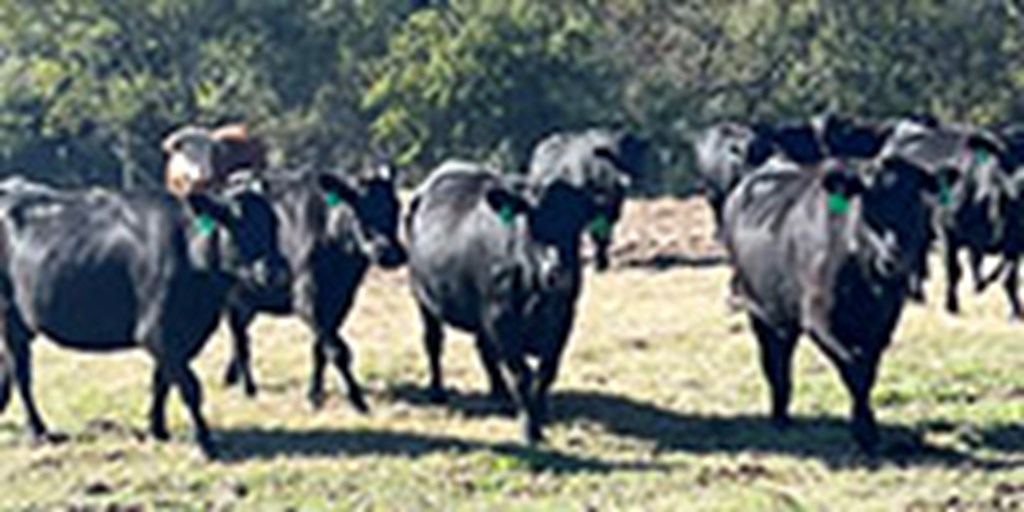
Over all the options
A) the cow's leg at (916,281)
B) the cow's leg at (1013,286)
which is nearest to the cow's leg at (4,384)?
the cow's leg at (916,281)

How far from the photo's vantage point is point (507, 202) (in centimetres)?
1248

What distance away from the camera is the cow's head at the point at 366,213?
1360cm

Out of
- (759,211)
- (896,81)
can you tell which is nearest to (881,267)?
(759,211)

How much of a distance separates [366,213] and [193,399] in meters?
2.02

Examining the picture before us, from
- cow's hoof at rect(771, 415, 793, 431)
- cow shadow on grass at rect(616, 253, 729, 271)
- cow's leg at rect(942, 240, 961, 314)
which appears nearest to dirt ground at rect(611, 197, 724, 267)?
cow shadow on grass at rect(616, 253, 729, 271)

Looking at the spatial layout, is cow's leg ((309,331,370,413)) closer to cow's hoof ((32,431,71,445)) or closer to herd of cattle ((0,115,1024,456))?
herd of cattle ((0,115,1024,456))

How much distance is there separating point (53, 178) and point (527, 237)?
29640 mm

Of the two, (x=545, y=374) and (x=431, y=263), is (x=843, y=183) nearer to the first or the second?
(x=545, y=374)

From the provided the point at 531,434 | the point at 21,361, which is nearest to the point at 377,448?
the point at 531,434

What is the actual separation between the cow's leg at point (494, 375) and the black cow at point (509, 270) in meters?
0.01

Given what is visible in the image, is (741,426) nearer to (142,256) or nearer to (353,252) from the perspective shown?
(353,252)

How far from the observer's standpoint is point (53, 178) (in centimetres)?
4059

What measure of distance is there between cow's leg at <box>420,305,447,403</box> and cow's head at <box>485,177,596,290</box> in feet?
6.64

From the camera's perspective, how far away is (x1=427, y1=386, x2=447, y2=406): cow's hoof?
1420 cm
